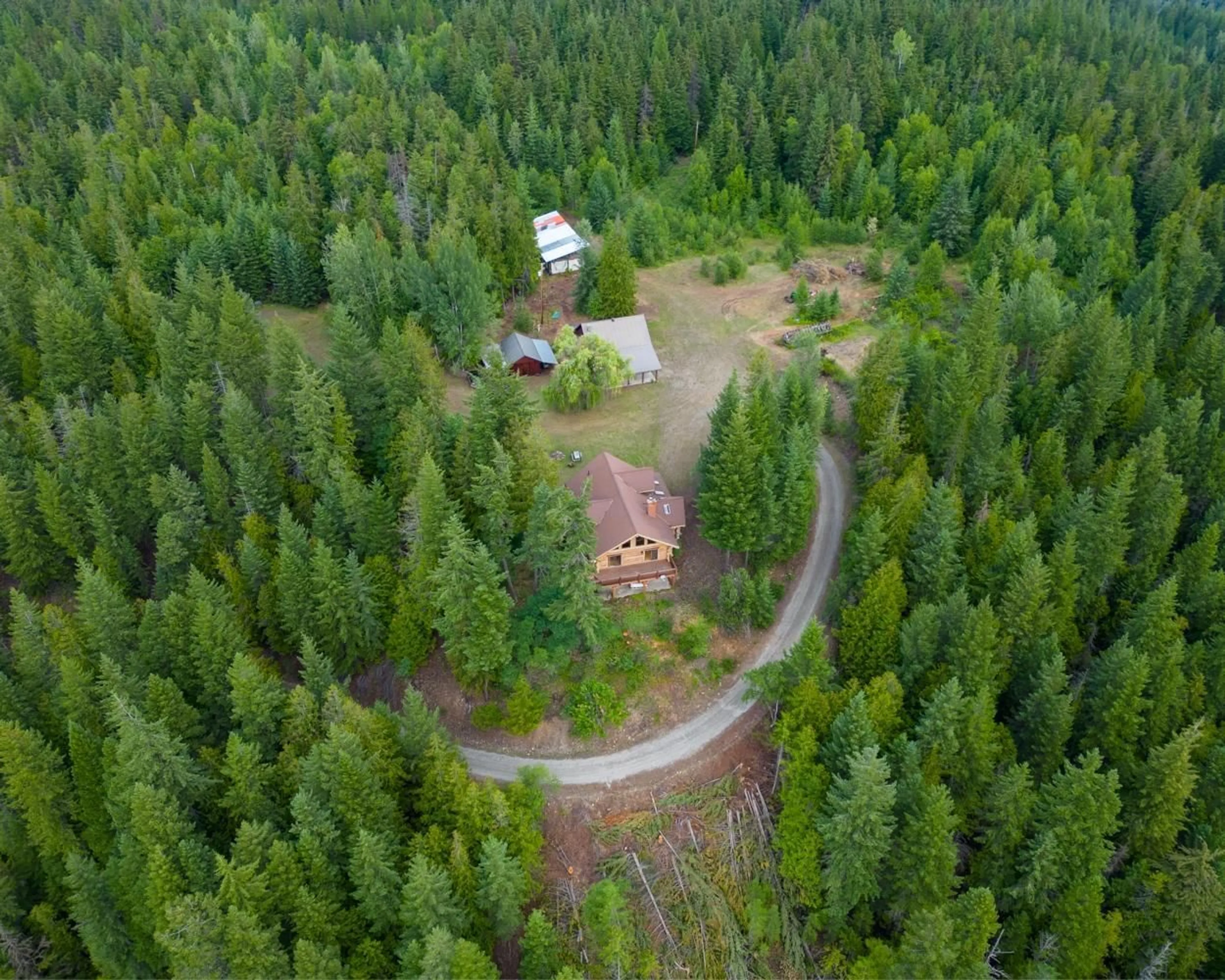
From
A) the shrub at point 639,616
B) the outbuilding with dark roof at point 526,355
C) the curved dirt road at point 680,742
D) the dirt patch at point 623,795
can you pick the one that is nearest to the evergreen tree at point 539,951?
the dirt patch at point 623,795

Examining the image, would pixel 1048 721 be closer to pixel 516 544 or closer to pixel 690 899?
pixel 690 899

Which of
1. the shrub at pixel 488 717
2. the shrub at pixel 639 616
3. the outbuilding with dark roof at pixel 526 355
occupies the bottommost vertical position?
the shrub at pixel 488 717

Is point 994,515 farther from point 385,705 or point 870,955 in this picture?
point 385,705

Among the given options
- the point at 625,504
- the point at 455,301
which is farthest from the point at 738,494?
the point at 455,301

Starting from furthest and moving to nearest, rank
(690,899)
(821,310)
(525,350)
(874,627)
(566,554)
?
1. (821,310)
2. (525,350)
3. (874,627)
4. (566,554)
5. (690,899)

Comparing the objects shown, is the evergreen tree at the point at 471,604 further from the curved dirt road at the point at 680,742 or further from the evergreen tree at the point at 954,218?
the evergreen tree at the point at 954,218
